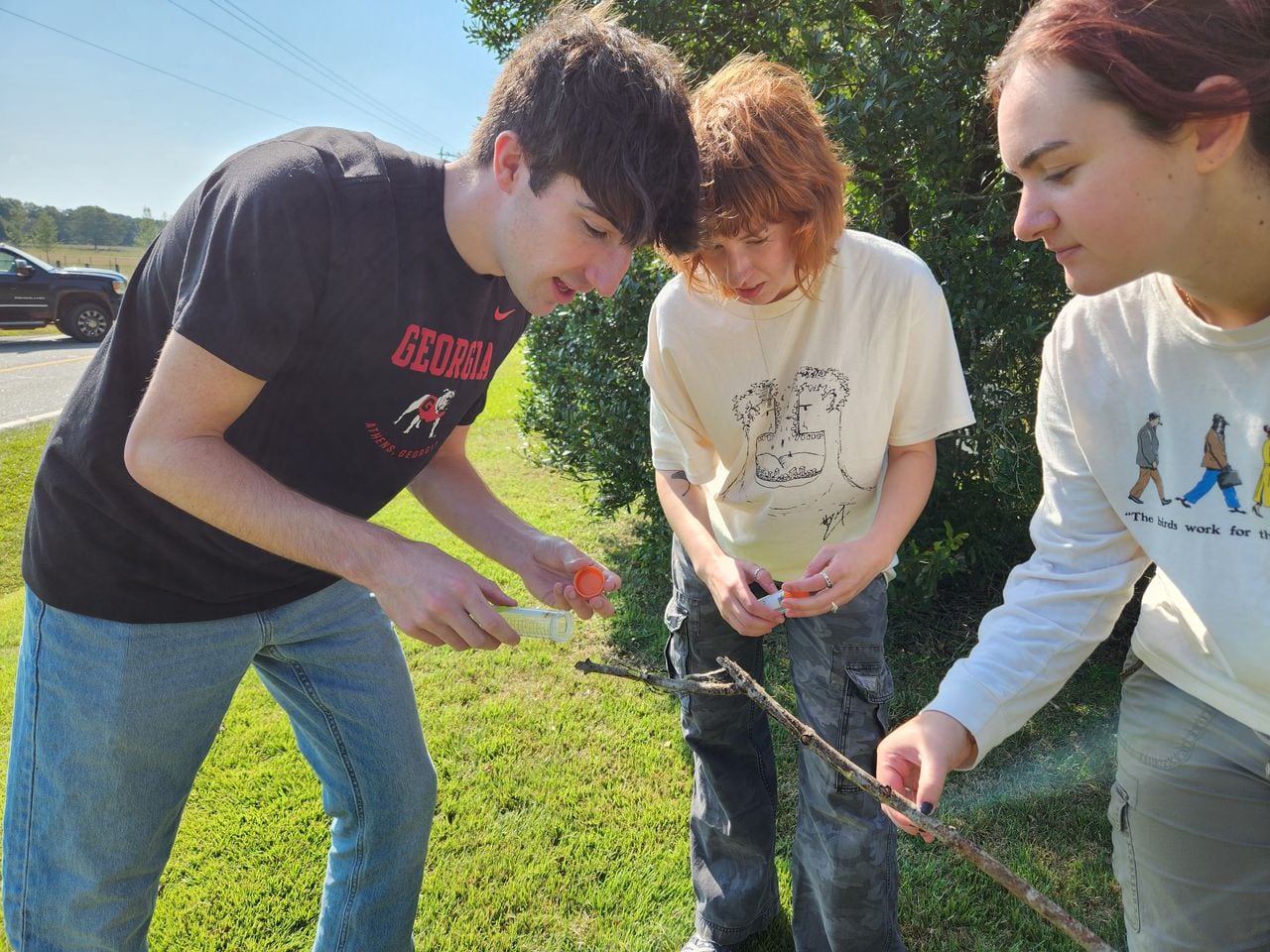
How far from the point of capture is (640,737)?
393 cm

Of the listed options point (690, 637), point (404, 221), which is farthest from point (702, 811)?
point (404, 221)

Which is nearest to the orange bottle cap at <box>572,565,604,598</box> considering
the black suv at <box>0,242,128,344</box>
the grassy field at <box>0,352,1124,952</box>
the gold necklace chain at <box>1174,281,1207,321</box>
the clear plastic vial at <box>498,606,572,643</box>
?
the clear plastic vial at <box>498,606,572,643</box>

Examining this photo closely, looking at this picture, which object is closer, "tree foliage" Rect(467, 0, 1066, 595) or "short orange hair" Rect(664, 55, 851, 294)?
"short orange hair" Rect(664, 55, 851, 294)

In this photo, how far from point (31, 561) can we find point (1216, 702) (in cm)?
226

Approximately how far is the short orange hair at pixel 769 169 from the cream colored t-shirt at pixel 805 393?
5.2 inches

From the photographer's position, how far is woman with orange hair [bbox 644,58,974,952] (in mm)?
1994

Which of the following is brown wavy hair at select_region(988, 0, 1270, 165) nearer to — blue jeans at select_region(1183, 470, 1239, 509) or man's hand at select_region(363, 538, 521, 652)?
blue jeans at select_region(1183, 470, 1239, 509)

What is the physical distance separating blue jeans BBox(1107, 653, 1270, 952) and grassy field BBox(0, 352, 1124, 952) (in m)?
1.37

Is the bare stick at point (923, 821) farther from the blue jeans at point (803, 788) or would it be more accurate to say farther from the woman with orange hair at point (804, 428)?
the blue jeans at point (803, 788)

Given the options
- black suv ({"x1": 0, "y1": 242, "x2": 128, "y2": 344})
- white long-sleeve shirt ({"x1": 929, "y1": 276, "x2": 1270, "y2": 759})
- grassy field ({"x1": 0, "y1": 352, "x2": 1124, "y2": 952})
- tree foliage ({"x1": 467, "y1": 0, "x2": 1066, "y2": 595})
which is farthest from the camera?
black suv ({"x1": 0, "y1": 242, "x2": 128, "y2": 344})

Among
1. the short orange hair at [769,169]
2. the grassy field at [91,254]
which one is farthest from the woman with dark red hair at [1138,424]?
the grassy field at [91,254]

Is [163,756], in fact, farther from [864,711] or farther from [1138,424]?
[1138,424]

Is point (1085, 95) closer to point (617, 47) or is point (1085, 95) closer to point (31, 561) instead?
point (617, 47)

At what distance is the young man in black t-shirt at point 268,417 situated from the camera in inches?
62.9
